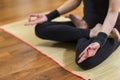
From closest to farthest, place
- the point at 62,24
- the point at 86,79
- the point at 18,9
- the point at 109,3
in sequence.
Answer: the point at 86,79 → the point at 109,3 → the point at 62,24 → the point at 18,9

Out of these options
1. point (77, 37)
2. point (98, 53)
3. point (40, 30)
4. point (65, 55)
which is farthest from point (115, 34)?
point (40, 30)

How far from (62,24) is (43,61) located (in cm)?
33

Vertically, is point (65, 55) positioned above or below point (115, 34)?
below

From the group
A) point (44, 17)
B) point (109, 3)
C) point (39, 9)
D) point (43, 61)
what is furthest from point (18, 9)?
point (109, 3)

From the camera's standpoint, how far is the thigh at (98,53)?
1509mm

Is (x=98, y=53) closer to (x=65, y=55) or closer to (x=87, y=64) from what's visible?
(x=87, y=64)

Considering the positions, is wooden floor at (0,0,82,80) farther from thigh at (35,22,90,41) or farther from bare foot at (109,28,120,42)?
bare foot at (109,28,120,42)

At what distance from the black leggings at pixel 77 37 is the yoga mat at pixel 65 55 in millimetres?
45

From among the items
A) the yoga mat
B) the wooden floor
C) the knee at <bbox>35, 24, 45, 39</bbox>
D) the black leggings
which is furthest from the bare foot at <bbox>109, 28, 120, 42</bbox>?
the knee at <bbox>35, 24, 45, 39</bbox>

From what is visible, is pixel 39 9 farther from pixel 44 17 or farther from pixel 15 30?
pixel 44 17

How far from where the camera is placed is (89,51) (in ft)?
4.67

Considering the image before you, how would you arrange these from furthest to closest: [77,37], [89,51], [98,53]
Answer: [77,37], [98,53], [89,51]

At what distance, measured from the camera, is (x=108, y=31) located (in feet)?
5.01

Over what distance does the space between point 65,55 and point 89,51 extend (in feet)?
1.06
